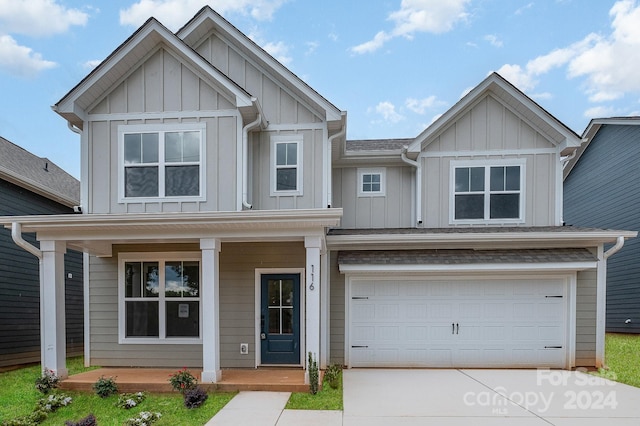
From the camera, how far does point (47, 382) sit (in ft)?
21.6

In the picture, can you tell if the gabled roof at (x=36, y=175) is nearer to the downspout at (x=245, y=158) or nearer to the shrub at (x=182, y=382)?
the downspout at (x=245, y=158)

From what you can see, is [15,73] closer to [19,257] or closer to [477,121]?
[19,257]

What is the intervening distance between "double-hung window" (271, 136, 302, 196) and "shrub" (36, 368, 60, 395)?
193 inches

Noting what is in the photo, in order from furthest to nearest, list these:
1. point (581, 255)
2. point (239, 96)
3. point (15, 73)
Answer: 1. point (15, 73)
2. point (581, 255)
3. point (239, 96)

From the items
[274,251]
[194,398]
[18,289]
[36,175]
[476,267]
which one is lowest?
[194,398]

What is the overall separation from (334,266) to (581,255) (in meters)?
4.88

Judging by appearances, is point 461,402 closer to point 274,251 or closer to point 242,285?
point 274,251

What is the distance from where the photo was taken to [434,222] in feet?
29.7

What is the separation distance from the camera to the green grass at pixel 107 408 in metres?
5.47

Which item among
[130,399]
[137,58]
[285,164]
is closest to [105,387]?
[130,399]

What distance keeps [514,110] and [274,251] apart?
244 inches

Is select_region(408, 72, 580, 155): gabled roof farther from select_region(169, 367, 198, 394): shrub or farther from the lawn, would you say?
select_region(169, 367, 198, 394): shrub

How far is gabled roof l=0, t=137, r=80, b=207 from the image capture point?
9.63 meters

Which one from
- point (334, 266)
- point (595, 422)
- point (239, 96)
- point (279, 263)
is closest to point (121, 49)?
point (239, 96)
